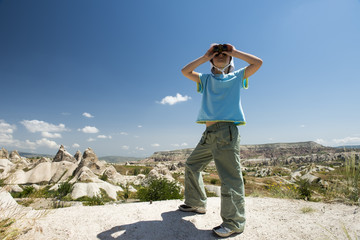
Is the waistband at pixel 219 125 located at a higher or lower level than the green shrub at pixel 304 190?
higher

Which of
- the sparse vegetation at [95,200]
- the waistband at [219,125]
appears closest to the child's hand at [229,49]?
the waistband at [219,125]

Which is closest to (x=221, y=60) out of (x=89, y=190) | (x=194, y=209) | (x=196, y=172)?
(x=196, y=172)

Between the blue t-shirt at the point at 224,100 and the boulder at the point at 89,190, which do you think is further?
the boulder at the point at 89,190

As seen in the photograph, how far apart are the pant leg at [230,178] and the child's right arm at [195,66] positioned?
43.1 inches

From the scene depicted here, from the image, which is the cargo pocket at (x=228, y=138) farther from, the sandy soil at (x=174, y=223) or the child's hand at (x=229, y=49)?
the sandy soil at (x=174, y=223)

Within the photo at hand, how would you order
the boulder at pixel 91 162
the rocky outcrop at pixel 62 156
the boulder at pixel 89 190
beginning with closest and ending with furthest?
the boulder at pixel 89 190 < the boulder at pixel 91 162 < the rocky outcrop at pixel 62 156

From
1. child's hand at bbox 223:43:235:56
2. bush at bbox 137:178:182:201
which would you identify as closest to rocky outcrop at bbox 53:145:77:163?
bush at bbox 137:178:182:201

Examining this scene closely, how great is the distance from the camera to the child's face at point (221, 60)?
10.1ft

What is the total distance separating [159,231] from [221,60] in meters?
2.81

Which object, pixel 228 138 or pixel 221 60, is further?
pixel 221 60

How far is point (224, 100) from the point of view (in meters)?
2.96

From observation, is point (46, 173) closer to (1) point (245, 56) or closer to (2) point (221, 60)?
(2) point (221, 60)

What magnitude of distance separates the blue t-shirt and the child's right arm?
31cm

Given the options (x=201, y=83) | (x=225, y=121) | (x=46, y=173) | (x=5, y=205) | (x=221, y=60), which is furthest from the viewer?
(x=46, y=173)
